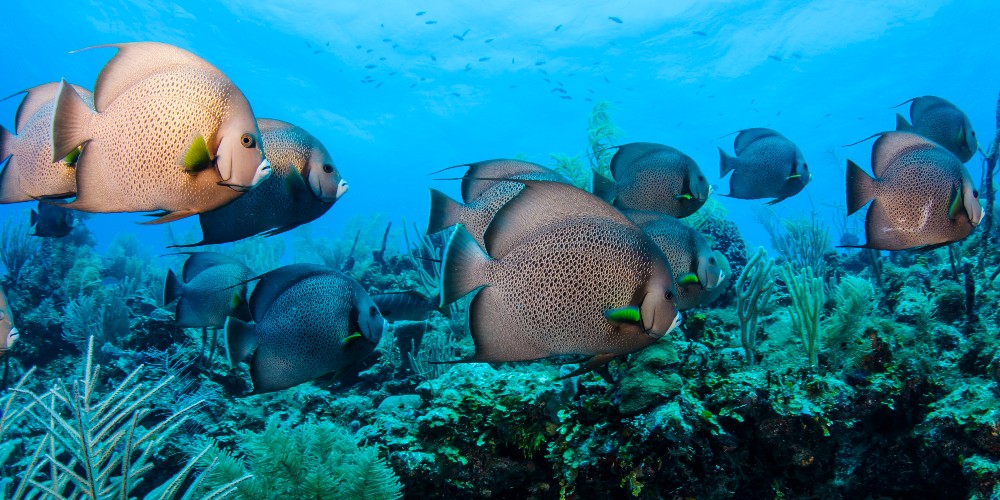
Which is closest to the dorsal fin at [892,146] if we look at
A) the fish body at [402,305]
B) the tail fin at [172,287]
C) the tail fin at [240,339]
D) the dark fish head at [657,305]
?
the dark fish head at [657,305]

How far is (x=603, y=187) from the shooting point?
3.60 m

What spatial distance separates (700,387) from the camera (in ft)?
10.1

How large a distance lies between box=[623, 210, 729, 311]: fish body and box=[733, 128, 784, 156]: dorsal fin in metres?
1.71

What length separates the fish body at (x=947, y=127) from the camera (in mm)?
3779

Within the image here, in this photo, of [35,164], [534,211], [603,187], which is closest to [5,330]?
[35,164]

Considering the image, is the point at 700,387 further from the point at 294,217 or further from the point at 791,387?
the point at 294,217

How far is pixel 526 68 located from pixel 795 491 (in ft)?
161

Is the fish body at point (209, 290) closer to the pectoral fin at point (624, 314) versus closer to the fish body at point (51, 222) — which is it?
the fish body at point (51, 222)

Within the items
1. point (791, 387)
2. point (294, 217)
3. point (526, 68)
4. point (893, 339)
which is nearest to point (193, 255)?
point (294, 217)

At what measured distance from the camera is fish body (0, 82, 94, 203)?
67.1 inches

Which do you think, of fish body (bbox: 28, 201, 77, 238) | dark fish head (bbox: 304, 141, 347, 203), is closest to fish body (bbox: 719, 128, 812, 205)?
dark fish head (bbox: 304, 141, 347, 203)

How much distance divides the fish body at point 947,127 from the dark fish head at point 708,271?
2130 mm

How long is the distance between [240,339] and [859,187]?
3.59m

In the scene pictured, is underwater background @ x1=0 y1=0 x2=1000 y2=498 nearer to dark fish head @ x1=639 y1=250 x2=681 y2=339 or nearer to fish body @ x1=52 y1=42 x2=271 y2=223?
fish body @ x1=52 y1=42 x2=271 y2=223
